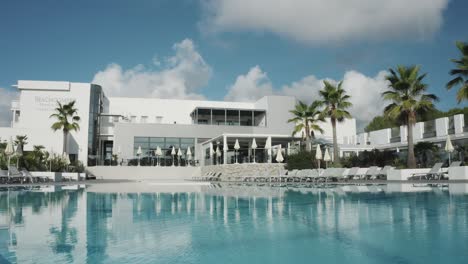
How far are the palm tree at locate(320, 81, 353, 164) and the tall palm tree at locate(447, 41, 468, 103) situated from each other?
7865 millimetres

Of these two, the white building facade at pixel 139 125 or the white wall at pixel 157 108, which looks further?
the white wall at pixel 157 108

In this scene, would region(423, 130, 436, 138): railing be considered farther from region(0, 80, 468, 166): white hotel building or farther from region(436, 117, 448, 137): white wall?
region(436, 117, 448, 137): white wall

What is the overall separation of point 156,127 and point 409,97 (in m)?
26.8

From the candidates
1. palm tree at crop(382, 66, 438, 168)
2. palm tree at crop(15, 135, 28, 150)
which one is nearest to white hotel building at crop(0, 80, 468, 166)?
palm tree at crop(15, 135, 28, 150)

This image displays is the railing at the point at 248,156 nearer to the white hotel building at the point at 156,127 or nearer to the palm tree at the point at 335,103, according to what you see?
→ the white hotel building at the point at 156,127

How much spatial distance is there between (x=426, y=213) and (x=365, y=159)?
21.1 m

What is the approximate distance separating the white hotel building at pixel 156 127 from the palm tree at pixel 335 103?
17.0 feet

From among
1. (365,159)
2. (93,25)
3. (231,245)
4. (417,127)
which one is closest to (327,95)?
(365,159)

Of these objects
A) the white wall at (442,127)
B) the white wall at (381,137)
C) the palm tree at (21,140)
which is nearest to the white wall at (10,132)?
the palm tree at (21,140)

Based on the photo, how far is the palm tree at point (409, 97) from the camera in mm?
22750

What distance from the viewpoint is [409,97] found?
23312 millimetres

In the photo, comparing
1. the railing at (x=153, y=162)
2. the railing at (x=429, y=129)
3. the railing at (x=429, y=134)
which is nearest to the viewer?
the railing at (x=429, y=134)

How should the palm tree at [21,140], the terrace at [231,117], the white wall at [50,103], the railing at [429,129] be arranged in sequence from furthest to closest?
1. the terrace at [231,117]
2. the white wall at [50,103]
3. the palm tree at [21,140]
4. the railing at [429,129]

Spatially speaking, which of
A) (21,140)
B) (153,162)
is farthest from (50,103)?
(153,162)
